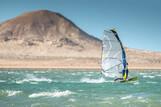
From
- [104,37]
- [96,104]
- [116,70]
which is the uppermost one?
[104,37]

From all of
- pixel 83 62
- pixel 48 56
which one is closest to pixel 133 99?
pixel 83 62

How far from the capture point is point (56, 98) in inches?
1379

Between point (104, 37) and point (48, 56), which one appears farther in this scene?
point (48, 56)

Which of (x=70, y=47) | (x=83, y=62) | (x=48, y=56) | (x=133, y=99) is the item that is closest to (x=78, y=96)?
(x=133, y=99)

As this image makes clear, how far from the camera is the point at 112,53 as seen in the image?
34.9 metres

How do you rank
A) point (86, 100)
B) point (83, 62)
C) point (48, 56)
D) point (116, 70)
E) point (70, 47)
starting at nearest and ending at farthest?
point (86, 100)
point (116, 70)
point (83, 62)
point (48, 56)
point (70, 47)

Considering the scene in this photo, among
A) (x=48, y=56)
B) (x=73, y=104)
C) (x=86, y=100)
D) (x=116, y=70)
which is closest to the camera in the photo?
(x=73, y=104)

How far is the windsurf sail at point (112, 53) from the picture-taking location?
1350 inches

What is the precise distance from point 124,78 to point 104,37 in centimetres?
546

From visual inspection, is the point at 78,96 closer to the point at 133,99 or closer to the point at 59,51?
the point at 133,99

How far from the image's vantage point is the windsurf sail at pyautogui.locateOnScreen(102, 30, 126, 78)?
112 feet

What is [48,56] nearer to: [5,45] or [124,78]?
[5,45]

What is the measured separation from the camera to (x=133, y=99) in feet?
112

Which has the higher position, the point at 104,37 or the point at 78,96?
the point at 104,37
